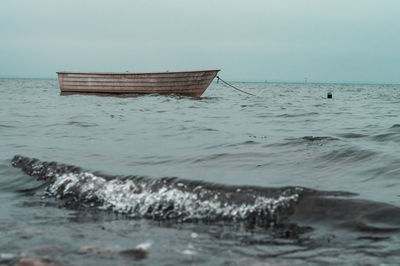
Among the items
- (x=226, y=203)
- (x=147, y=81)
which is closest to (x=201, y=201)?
(x=226, y=203)

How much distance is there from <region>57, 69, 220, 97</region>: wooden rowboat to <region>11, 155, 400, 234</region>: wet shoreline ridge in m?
17.7

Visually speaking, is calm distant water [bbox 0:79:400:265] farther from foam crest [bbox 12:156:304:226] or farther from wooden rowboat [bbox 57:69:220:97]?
wooden rowboat [bbox 57:69:220:97]

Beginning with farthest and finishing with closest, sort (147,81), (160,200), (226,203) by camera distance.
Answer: (147,81), (160,200), (226,203)

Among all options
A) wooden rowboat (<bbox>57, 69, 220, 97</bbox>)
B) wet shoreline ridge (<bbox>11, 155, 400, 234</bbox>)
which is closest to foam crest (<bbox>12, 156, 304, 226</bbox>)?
wet shoreline ridge (<bbox>11, 155, 400, 234</bbox>)

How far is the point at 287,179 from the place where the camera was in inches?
178

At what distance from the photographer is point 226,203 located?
→ 3.69m

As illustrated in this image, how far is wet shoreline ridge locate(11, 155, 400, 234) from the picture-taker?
329 cm

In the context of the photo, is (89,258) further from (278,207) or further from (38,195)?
(38,195)

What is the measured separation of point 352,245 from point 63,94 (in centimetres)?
2433

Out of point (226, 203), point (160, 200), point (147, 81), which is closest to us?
point (226, 203)

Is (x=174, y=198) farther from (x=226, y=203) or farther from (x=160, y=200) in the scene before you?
(x=226, y=203)

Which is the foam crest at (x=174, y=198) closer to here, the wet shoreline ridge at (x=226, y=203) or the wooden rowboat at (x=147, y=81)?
the wet shoreline ridge at (x=226, y=203)

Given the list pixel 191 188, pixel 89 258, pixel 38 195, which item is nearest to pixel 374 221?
pixel 191 188

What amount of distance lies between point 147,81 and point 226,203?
1942 cm
